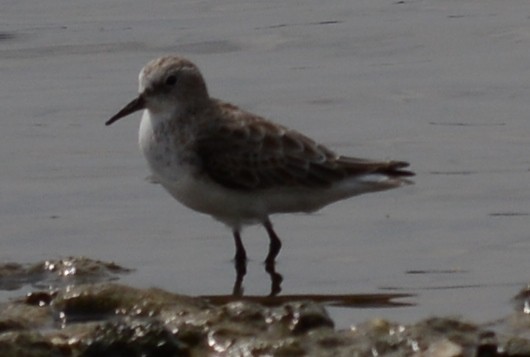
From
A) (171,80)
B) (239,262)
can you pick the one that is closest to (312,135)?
(171,80)

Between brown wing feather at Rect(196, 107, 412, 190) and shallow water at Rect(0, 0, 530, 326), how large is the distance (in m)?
0.35

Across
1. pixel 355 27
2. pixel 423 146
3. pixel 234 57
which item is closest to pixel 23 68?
pixel 234 57

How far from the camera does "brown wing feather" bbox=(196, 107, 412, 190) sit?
7.93m

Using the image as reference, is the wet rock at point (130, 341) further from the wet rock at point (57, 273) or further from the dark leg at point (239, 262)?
the dark leg at point (239, 262)

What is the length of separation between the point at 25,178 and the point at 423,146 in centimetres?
246

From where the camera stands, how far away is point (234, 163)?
7.92m

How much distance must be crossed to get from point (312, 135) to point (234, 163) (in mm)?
2226

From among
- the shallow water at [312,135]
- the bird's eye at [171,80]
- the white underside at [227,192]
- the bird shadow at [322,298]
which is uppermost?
the bird's eye at [171,80]

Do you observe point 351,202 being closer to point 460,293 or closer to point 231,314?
point 460,293

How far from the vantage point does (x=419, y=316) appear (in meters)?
6.85

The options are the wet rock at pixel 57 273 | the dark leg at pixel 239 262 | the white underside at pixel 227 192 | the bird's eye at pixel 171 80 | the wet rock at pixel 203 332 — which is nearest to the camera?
the wet rock at pixel 203 332

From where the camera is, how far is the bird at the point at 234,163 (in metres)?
7.89

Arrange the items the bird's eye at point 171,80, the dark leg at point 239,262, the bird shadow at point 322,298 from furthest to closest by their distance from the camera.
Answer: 1. the bird's eye at point 171,80
2. the dark leg at point 239,262
3. the bird shadow at point 322,298

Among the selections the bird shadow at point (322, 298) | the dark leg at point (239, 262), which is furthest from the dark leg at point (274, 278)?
the dark leg at point (239, 262)
